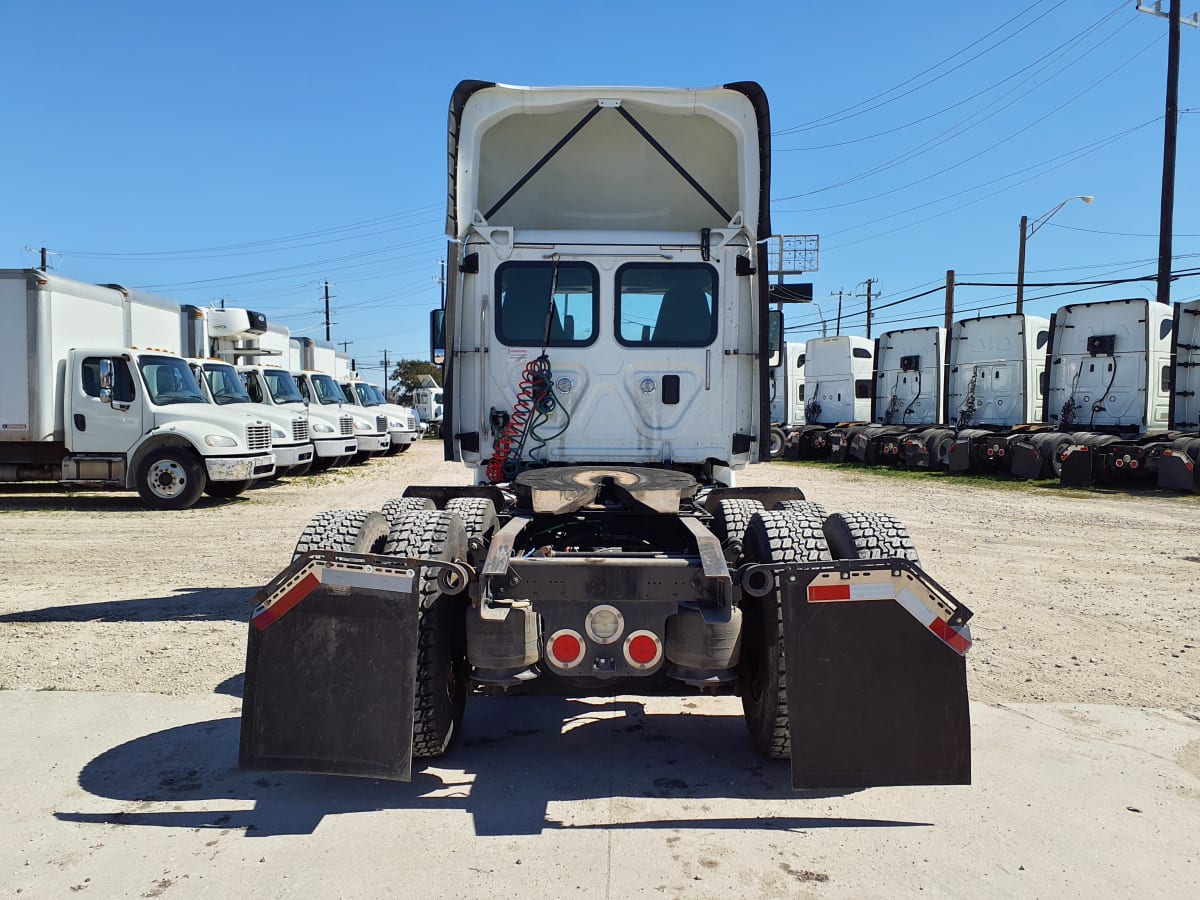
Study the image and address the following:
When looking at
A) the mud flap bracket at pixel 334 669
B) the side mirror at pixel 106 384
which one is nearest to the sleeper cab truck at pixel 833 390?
the side mirror at pixel 106 384

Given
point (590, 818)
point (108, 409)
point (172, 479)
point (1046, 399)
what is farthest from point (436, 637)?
point (1046, 399)

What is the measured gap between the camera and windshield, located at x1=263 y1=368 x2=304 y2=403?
19.1 metres

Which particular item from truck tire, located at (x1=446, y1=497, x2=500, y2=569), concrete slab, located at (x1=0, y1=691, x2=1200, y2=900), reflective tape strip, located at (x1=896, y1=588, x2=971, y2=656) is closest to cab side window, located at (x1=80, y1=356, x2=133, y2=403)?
concrete slab, located at (x1=0, y1=691, x2=1200, y2=900)

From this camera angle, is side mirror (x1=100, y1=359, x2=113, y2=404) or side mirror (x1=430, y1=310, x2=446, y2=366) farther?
side mirror (x1=100, y1=359, x2=113, y2=404)

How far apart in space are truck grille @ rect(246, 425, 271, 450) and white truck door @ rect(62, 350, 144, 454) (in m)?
1.54

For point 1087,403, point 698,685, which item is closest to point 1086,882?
point 698,685

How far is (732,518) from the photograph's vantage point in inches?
183

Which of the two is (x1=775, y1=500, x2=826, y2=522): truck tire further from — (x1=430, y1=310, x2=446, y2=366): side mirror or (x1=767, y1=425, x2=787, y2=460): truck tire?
(x1=767, y1=425, x2=787, y2=460): truck tire

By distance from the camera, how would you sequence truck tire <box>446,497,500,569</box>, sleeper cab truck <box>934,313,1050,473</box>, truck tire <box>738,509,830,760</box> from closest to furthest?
truck tire <box>738,509,830,760</box> → truck tire <box>446,497,500,569</box> → sleeper cab truck <box>934,313,1050,473</box>

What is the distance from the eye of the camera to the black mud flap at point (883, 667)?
346 centimetres

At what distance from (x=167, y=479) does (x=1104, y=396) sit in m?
17.7

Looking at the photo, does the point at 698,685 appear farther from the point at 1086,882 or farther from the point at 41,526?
the point at 41,526

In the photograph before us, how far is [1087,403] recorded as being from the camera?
19.1 metres

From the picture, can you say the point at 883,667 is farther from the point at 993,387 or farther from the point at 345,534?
the point at 993,387
